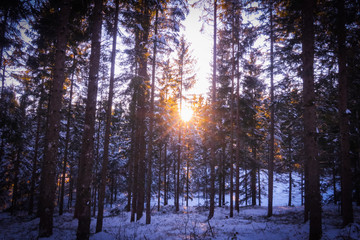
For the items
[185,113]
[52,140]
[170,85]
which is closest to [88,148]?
[52,140]

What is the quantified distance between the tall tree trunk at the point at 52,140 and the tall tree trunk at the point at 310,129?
36.4ft

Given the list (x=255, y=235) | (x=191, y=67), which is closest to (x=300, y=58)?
(x=255, y=235)

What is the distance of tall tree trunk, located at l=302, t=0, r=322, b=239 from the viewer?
21.7 ft

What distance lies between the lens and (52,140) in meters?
7.39

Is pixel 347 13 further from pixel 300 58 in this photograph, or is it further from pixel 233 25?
pixel 233 25

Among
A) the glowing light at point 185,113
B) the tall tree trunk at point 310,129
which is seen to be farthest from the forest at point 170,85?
the glowing light at point 185,113

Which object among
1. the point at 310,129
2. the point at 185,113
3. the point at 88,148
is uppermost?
the point at 185,113

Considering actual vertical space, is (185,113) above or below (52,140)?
above

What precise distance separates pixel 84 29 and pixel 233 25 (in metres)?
10.9

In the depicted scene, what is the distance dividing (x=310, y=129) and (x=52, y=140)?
11.4 metres

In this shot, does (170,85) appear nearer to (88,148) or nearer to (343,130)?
(88,148)

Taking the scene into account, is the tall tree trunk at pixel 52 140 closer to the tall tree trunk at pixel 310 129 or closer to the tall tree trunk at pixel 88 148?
the tall tree trunk at pixel 88 148

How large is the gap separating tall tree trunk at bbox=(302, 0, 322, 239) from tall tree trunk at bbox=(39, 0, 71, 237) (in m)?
11.1

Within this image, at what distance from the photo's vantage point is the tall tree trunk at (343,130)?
809 cm
